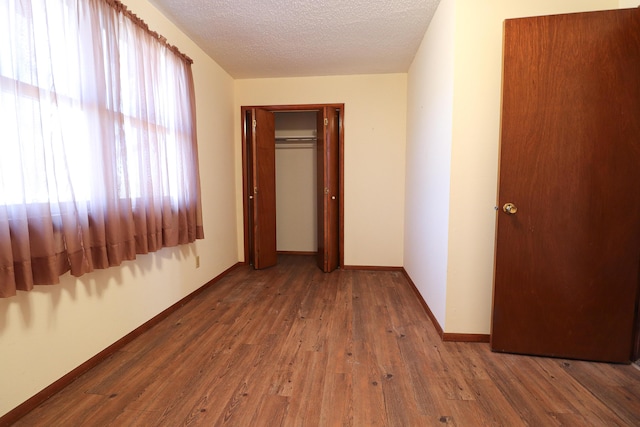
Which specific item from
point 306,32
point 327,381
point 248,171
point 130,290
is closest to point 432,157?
point 306,32

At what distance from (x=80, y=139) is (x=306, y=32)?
1.98 meters

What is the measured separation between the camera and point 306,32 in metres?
2.52

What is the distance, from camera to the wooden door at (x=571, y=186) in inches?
62.9

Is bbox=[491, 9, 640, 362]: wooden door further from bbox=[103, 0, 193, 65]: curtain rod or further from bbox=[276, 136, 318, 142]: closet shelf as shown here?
bbox=[276, 136, 318, 142]: closet shelf

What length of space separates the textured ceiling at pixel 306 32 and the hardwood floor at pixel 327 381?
8.17 feet

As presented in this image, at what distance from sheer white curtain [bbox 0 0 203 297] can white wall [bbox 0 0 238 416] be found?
169 millimetres

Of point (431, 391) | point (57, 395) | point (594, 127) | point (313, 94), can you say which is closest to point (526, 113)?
point (594, 127)

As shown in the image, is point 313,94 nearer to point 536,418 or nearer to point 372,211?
point 372,211

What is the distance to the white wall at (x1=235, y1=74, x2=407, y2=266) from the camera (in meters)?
3.49

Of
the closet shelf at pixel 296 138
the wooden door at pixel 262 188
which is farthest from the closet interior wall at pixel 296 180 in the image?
the wooden door at pixel 262 188

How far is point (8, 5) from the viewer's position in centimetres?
118

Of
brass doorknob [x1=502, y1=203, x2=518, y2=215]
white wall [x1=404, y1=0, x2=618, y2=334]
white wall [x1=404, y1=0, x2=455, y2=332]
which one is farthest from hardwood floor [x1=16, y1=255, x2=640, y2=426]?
brass doorknob [x1=502, y1=203, x2=518, y2=215]

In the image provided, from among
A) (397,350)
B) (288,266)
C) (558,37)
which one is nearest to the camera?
(558,37)

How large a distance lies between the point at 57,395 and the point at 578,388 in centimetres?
276
